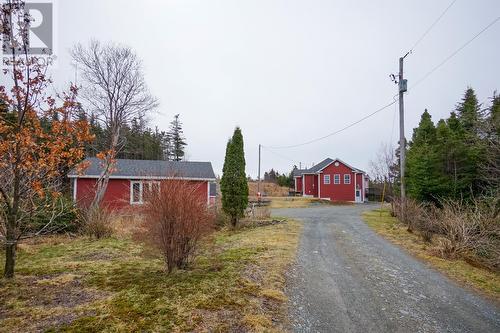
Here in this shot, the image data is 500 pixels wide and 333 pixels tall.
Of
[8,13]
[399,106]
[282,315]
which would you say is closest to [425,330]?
[282,315]

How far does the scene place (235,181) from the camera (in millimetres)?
12547

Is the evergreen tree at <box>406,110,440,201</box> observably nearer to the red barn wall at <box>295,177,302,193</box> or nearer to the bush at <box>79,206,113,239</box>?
the bush at <box>79,206,113,239</box>

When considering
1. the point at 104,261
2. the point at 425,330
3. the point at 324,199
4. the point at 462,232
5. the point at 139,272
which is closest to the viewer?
the point at 425,330

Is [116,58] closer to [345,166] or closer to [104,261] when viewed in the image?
[104,261]

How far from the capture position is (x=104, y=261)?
21.9 feet

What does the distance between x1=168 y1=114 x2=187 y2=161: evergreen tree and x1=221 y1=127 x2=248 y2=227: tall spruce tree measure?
121 ft

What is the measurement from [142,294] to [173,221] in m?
1.26

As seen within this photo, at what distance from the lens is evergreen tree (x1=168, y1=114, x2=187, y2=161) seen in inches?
1900

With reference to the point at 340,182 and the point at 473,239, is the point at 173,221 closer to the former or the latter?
the point at 473,239

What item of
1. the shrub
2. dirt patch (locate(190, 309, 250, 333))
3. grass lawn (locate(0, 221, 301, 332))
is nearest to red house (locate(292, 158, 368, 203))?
the shrub

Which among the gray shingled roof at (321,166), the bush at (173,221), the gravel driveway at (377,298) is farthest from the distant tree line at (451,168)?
the gray shingled roof at (321,166)

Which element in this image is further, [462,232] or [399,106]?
[399,106]

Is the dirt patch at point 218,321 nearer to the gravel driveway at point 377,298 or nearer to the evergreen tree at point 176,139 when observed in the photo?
the gravel driveway at point 377,298

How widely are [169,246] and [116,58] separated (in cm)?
1725
